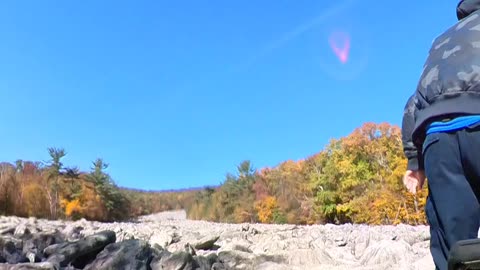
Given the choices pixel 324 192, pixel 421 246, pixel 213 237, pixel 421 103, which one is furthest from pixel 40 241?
pixel 324 192

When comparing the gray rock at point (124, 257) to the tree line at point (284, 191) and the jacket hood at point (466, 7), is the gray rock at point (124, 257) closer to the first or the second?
the jacket hood at point (466, 7)

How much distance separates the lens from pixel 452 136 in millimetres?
1334

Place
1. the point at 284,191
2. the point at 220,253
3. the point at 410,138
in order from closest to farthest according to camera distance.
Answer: the point at 410,138 < the point at 220,253 < the point at 284,191

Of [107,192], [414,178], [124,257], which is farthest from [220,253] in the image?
[107,192]

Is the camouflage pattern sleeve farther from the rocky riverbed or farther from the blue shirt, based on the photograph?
the rocky riverbed

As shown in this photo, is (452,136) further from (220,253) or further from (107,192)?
(107,192)

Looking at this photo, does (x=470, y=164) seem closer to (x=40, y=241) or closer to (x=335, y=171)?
(x=40, y=241)

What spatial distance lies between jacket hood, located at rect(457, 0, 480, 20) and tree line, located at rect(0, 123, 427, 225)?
1219cm

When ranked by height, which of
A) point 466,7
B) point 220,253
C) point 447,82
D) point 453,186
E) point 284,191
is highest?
point 284,191

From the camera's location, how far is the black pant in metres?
1.28

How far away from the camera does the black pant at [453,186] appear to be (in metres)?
1.28

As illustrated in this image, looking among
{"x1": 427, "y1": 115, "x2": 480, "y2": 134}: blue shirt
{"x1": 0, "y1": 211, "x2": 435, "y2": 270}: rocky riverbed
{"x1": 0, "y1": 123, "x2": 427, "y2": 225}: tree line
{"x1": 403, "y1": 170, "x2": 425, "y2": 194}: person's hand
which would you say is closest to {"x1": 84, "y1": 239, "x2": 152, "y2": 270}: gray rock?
{"x1": 0, "y1": 211, "x2": 435, "y2": 270}: rocky riverbed

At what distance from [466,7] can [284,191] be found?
52.8ft

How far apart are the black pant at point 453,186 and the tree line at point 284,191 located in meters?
12.2
